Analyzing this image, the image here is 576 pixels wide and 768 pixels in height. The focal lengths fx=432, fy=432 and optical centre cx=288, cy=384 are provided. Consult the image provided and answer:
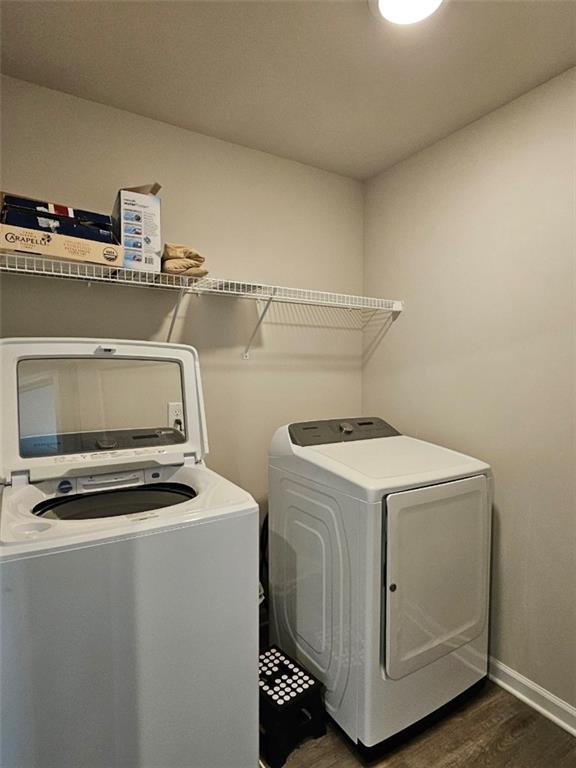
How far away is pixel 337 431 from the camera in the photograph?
2.10 meters

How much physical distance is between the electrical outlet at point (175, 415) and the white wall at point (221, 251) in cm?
37

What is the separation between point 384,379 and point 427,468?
3.17 ft

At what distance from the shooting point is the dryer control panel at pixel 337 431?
6.50ft

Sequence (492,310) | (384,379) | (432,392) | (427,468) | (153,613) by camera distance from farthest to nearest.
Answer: (384,379) → (432,392) → (492,310) → (427,468) → (153,613)

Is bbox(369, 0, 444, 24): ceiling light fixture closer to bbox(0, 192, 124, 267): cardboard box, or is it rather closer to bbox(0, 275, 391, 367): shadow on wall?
bbox(0, 192, 124, 267): cardboard box

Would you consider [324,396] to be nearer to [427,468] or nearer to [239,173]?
[427,468]

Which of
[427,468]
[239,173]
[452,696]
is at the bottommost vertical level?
[452,696]

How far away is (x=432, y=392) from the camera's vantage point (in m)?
2.29

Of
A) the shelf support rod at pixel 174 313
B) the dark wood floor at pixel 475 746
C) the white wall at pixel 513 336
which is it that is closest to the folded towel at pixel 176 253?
the shelf support rod at pixel 174 313

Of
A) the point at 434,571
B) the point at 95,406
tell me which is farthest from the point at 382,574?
the point at 95,406

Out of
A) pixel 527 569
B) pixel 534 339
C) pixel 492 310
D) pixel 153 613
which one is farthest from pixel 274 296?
pixel 527 569

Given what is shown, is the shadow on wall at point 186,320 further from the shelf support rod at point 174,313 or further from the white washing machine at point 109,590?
the white washing machine at point 109,590

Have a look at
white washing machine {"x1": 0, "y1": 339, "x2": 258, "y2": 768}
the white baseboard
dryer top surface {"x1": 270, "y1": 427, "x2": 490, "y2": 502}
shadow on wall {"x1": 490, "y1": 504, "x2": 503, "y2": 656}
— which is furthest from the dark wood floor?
dryer top surface {"x1": 270, "y1": 427, "x2": 490, "y2": 502}

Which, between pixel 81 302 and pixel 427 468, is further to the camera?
pixel 81 302
